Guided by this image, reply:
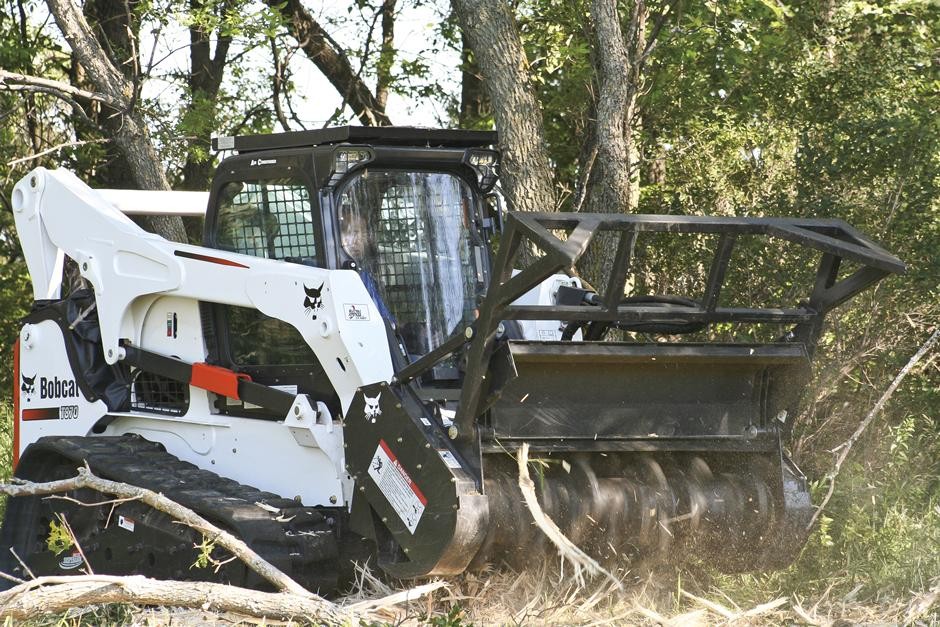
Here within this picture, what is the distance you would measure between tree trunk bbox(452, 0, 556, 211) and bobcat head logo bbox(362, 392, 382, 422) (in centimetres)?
395

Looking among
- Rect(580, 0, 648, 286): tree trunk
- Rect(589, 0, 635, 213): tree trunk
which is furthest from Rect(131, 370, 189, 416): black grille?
Rect(589, 0, 635, 213): tree trunk

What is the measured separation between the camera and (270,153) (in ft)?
20.3

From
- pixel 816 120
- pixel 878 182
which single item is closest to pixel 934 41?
pixel 816 120

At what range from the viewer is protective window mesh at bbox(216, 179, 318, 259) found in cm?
605

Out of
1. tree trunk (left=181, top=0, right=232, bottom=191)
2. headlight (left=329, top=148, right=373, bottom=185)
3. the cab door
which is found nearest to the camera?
headlight (left=329, top=148, right=373, bottom=185)

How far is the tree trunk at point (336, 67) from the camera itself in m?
14.5

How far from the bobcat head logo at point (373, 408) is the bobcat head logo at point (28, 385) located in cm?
291

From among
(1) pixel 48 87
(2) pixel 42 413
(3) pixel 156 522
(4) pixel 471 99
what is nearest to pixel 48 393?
(2) pixel 42 413

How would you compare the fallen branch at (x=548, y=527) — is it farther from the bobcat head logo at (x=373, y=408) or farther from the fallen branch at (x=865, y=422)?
the fallen branch at (x=865, y=422)

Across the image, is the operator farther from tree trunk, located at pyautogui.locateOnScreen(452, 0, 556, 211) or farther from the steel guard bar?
tree trunk, located at pyautogui.locateOnScreen(452, 0, 556, 211)

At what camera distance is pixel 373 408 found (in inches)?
214

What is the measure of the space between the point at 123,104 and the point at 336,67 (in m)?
4.51

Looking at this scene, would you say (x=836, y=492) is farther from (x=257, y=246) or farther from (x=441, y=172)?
(x=257, y=246)

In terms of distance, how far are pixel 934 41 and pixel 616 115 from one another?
326 cm
